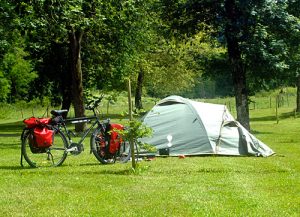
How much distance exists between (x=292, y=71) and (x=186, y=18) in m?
5.66

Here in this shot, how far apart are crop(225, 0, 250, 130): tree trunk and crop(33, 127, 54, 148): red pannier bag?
40.2 ft

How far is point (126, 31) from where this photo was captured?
25266 millimetres

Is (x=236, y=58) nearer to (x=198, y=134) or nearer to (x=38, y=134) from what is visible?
(x=198, y=134)

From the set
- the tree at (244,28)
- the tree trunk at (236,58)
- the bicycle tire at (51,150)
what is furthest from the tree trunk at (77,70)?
the bicycle tire at (51,150)

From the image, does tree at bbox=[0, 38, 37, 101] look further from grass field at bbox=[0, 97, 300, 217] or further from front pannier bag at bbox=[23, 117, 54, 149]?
front pannier bag at bbox=[23, 117, 54, 149]

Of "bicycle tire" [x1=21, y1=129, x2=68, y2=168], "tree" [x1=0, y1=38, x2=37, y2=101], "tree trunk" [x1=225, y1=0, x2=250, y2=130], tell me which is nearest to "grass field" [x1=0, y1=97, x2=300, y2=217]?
"bicycle tire" [x1=21, y1=129, x2=68, y2=168]

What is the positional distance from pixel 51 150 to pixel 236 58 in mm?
12931

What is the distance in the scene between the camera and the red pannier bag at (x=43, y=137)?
1124 centimetres

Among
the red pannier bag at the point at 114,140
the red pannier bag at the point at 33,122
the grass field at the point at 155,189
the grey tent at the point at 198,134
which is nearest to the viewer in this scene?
the grass field at the point at 155,189

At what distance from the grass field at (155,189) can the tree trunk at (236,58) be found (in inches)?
393

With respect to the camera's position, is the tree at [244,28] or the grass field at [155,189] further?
the tree at [244,28]

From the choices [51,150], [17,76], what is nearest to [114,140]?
[51,150]

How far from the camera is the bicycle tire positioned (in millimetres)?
11391

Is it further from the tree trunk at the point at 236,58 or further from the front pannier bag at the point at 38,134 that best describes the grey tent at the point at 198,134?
the tree trunk at the point at 236,58
